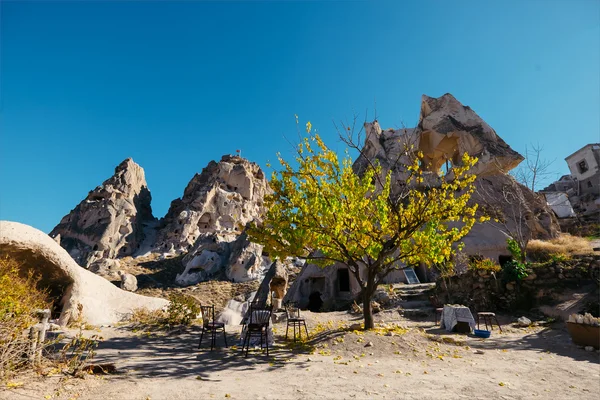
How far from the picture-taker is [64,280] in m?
11.7

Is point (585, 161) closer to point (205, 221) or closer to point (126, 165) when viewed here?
point (205, 221)

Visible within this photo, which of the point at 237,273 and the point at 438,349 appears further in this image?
the point at 237,273

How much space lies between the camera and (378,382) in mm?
5273

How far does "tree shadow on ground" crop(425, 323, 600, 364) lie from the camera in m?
7.84

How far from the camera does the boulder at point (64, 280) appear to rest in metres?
10.0

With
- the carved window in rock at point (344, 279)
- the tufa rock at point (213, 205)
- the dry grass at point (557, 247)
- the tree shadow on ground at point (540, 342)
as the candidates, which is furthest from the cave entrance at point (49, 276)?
the tufa rock at point (213, 205)

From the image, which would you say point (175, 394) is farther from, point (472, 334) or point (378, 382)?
point (472, 334)

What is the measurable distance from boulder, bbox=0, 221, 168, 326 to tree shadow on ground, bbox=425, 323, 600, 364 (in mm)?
13757

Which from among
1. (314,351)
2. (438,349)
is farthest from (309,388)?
(438,349)

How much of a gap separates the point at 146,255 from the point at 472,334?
5123cm

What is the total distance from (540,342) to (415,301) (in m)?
8.24

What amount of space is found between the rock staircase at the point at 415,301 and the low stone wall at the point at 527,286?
1.16m

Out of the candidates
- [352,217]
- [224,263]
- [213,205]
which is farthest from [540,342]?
[213,205]

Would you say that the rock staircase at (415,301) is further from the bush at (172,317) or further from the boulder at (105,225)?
the boulder at (105,225)
